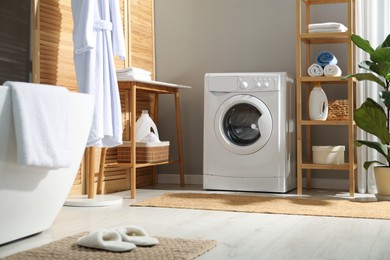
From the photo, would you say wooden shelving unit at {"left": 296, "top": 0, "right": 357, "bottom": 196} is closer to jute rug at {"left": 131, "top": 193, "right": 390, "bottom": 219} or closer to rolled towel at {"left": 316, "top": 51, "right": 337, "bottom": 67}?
rolled towel at {"left": 316, "top": 51, "right": 337, "bottom": 67}

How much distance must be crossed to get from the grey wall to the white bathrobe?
1338 millimetres

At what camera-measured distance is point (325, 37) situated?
14.2 feet

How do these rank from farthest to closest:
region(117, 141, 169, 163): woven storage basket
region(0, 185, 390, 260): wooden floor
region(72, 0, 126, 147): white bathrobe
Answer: region(117, 141, 169, 163): woven storage basket
region(72, 0, 126, 147): white bathrobe
region(0, 185, 390, 260): wooden floor

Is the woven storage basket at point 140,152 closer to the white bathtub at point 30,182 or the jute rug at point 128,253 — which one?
the white bathtub at point 30,182

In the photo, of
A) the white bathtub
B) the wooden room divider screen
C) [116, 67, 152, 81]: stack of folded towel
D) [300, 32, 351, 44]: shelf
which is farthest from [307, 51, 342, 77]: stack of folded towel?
the white bathtub

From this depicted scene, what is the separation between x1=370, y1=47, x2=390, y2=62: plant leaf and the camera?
3.87 meters

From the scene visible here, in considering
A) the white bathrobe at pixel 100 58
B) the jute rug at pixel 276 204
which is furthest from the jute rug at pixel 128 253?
the white bathrobe at pixel 100 58

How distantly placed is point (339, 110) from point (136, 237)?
242 cm

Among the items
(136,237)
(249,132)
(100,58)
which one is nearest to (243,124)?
(249,132)

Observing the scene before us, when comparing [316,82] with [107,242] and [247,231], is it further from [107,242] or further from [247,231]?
[107,242]

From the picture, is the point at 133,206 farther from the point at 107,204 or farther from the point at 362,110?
the point at 362,110

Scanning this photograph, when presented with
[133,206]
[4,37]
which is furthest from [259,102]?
[4,37]

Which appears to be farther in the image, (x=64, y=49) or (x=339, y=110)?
(x=339, y=110)

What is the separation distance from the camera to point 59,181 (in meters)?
2.70
